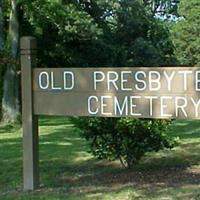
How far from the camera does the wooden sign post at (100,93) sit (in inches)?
256

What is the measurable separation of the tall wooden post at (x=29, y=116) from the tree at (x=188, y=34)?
5487cm

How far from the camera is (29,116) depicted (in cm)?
738

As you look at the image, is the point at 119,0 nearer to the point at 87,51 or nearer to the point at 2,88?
the point at 87,51

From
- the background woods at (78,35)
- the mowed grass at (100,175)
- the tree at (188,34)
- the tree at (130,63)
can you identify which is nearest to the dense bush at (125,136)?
the tree at (130,63)

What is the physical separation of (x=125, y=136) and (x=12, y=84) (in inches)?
584

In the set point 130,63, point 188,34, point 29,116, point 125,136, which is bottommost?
point 125,136

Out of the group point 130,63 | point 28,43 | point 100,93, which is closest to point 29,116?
point 28,43

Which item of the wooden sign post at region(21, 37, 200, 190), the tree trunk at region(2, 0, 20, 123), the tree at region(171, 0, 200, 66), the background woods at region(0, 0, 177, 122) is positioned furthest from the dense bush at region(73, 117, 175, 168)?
the tree at region(171, 0, 200, 66)

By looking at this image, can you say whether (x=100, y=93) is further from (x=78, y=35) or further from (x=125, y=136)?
(x=78, y=35)

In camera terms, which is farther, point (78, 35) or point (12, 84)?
point (78, 35)

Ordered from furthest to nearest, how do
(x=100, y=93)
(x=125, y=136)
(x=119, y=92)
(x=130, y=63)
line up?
(x=130, y=63), (x=125, y=136), (x=100, y=93), (x=119, y=92)

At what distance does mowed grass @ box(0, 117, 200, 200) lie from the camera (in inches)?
273

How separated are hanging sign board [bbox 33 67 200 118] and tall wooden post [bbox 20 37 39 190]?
0.26 ft

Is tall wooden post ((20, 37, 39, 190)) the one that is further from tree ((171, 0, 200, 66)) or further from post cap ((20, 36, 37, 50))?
tree ((171, 0, 200, 66))
